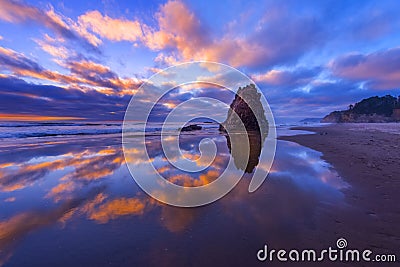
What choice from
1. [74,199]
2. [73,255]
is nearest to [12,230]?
[74,199]

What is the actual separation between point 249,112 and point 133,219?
34724 mm

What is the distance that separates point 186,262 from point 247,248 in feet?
3.12

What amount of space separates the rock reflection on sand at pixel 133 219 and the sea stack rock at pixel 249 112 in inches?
1187

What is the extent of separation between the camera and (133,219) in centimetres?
349

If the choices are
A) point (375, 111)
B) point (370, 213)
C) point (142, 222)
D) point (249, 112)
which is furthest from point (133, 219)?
point (375, 111)

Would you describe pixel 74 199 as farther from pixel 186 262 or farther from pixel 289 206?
pixel 289 206

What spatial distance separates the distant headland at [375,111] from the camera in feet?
290

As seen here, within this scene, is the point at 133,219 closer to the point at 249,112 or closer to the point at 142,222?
the point at 142,222

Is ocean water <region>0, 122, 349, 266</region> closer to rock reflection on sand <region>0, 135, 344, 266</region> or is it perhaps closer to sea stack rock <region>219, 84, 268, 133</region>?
rock reflection on sand <region>0, 135, 344, 266</region>

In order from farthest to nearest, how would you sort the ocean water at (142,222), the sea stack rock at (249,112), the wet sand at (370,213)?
the sea stack rock at (249,112)
the wet sand at (370,213)
the ocean water at (142,222)

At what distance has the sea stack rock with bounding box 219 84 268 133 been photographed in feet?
117

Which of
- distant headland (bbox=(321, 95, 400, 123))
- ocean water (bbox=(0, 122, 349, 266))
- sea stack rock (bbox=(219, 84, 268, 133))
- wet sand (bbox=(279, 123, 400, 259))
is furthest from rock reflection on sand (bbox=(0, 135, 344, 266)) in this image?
distant headland (bbox=(321, 95, 400, 123))

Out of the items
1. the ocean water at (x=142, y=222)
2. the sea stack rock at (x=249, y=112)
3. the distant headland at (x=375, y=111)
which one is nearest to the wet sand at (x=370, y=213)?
the ocean water at (x=142, y=222)

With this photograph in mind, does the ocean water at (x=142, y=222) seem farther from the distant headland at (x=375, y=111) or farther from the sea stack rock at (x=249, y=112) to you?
the distant headland at (x=375, y=111)
